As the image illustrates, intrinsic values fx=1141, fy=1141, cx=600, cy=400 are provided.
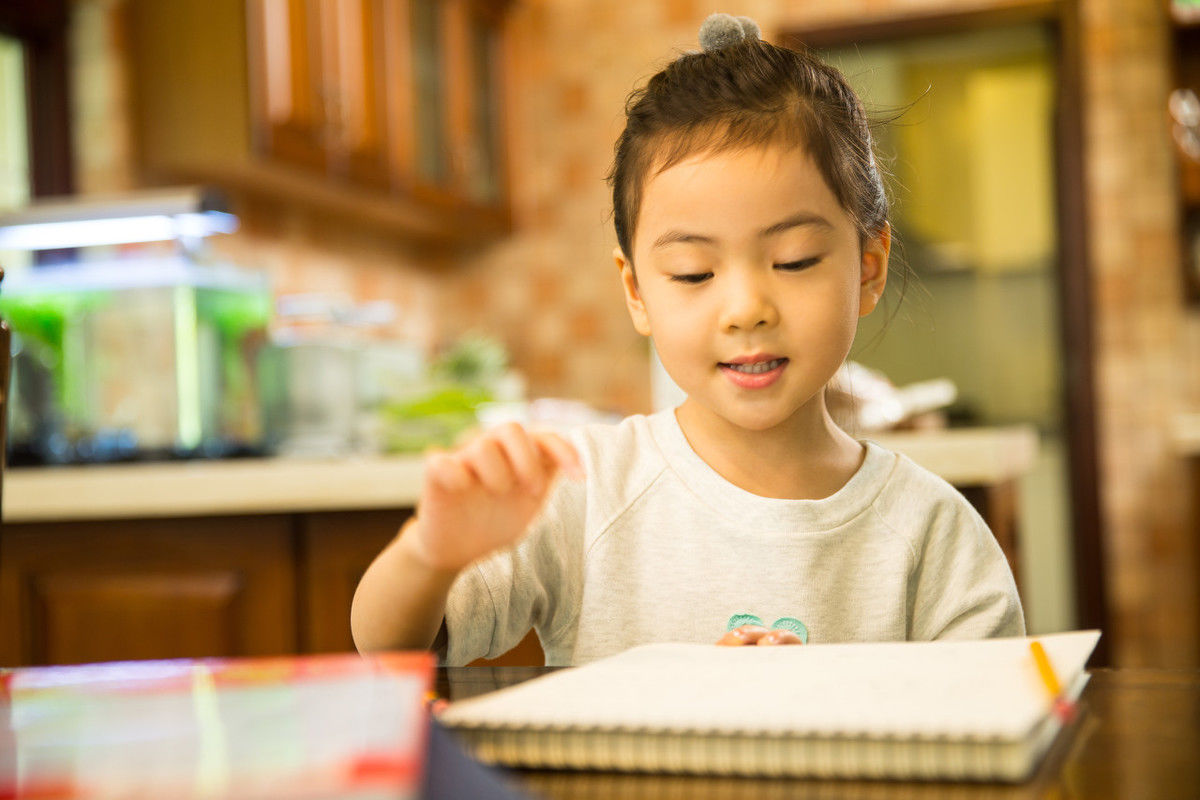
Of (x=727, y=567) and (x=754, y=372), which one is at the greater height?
(x=754, y=372)

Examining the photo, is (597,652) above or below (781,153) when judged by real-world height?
below

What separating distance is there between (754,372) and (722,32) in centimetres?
30

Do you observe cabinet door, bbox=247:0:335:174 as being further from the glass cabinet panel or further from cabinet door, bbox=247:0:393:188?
the glass cabinet panel

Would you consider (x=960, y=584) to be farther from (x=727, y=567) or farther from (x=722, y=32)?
(x=722, y=32)

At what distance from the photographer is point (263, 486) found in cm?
147

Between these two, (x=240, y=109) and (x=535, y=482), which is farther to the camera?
(x=240, y=109)

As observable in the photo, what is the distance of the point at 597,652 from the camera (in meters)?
0.83

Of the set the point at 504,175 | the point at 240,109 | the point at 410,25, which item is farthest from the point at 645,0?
the point at 240,109

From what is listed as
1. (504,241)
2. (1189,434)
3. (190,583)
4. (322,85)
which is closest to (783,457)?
(190,583)

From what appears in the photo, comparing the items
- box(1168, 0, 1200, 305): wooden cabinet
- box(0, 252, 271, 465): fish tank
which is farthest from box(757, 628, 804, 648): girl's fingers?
box(1168, 0, 1200, 305): wooden cabinet

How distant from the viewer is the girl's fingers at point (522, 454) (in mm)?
584

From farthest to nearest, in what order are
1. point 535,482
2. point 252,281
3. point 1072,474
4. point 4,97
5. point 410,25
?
point 1072,474 → point 410,25 → point 4,97 → point 252,281 → point 535,482

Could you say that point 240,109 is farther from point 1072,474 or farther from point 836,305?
point 1072,474

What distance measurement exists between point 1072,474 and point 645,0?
2.09 meters
